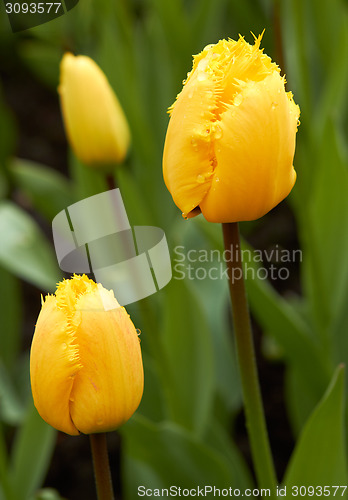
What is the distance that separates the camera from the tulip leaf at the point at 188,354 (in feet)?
3.34

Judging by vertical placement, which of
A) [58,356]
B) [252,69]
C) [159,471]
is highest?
[252,69]

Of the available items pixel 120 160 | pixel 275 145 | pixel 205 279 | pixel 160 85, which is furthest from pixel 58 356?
pixel 160 85

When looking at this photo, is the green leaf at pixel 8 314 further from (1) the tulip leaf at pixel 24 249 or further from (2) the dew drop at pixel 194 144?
(2) the dew drop at pixel 194 144

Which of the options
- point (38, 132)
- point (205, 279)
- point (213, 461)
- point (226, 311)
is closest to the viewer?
point (213, 461)

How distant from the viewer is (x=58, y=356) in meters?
0.40

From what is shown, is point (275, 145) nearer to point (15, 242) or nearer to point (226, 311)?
point (15, 242)

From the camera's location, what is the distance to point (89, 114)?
33.5 inches

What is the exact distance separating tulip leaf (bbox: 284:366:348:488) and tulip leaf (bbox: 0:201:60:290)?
0.69 m

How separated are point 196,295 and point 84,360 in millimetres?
615

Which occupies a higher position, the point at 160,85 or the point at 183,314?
the point at 160,85

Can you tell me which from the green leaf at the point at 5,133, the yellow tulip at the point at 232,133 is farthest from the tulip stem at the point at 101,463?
the green leaf at the point at 5,133

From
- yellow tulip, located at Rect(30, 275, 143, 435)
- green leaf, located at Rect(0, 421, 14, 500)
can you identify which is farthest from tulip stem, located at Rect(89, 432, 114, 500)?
green leaf, located at Rect(0, 421, 14, 500)

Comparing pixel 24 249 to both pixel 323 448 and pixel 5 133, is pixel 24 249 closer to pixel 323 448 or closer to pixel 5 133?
pixel 323 448

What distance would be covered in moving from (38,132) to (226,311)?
113 centimetres
